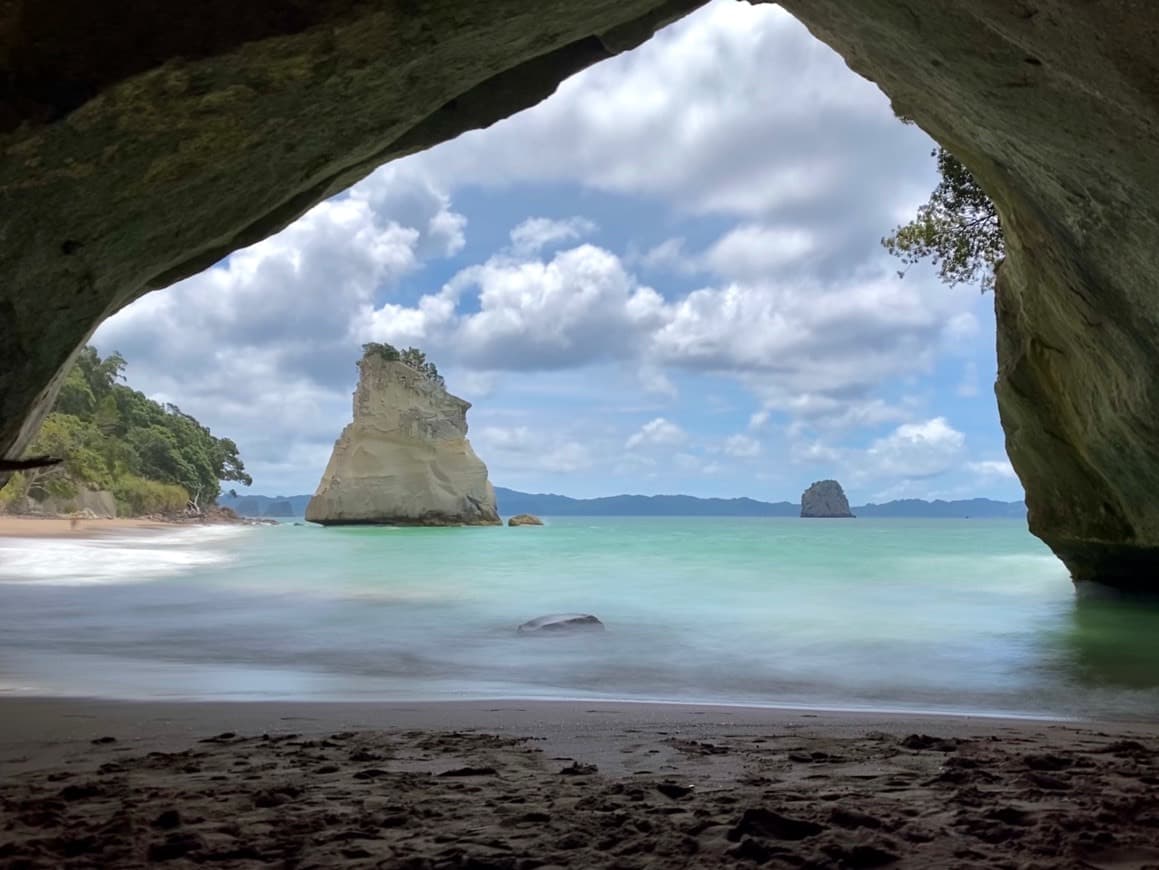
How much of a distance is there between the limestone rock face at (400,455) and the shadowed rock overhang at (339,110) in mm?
52472

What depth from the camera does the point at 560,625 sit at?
10859 millimetres

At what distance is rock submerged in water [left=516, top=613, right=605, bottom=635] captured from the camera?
10.6 meters

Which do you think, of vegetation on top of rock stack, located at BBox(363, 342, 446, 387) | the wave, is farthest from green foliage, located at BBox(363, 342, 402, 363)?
the wave

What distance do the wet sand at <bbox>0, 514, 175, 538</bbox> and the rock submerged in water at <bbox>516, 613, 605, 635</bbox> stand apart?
26.3 m

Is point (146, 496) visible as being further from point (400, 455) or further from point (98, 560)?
point (98, 560)

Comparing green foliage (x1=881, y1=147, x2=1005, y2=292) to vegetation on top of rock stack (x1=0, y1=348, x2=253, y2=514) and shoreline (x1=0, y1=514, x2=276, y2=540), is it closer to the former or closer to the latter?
shoreline (x1=0, y1=514, x2=276, y2=540)

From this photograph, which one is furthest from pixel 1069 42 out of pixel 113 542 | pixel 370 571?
pixel 113 542

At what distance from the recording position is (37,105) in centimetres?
329

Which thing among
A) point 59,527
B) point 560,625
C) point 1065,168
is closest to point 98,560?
point 560,625

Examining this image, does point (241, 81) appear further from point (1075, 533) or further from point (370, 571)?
point (370, 571)

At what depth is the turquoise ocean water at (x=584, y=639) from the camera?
22.8 feet

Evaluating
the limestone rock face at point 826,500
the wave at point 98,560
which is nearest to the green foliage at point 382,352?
the wave at point 98,560

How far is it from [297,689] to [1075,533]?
1074 cm

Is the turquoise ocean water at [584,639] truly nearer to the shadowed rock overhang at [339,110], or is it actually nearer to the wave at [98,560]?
the wave at [98,560]
